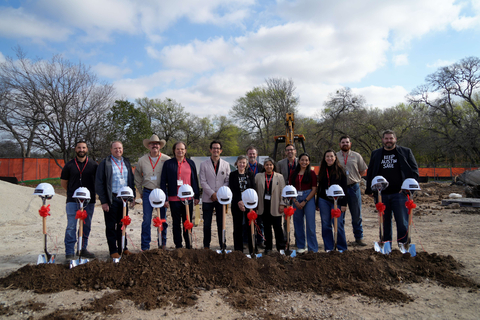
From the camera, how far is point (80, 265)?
3.91 meters

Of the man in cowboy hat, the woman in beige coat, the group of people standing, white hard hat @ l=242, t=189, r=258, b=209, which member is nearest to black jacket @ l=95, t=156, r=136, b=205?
the group of people standing

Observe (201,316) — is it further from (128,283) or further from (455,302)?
(455,302)

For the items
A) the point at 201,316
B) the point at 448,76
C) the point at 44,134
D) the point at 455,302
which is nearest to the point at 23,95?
the point at 44,134

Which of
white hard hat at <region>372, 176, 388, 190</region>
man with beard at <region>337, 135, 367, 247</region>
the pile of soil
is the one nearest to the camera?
the pile of soil

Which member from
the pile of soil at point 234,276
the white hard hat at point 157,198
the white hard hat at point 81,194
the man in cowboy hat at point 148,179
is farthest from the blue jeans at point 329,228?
the white hard hat at point 81,194

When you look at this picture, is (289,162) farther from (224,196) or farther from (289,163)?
(224,196)

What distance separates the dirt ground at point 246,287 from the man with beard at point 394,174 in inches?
26.9

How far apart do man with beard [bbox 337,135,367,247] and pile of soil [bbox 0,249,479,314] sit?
4.73ft

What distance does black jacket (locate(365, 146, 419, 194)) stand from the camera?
4.75 meters

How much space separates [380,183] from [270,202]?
1.85 meters

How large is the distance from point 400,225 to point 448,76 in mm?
27949

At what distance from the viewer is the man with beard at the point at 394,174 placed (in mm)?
4750

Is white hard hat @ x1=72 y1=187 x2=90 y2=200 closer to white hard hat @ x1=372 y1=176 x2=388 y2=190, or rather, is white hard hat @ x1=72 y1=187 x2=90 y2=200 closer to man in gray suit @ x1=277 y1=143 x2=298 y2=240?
man in gray suit @ x1=277 y1=143 x2=298 y2=240

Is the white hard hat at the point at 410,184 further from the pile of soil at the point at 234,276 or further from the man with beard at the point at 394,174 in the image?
the pile of soil at the point at 234,276
